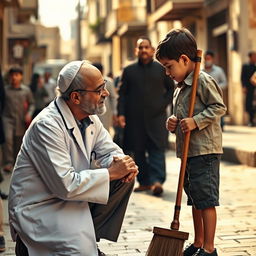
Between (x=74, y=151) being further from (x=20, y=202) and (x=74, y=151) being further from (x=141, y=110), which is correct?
(x=141, y=110)

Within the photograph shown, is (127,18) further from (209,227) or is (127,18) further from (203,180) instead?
(209,227)

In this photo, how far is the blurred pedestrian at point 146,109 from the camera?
8.36 meters

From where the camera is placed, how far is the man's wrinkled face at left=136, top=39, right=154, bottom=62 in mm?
8185

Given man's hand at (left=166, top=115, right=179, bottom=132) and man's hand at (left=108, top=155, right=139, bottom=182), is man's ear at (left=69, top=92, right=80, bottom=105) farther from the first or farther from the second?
man's hand at (left=166, top=115, right=179, bottom=132)

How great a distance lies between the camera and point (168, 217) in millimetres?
6730

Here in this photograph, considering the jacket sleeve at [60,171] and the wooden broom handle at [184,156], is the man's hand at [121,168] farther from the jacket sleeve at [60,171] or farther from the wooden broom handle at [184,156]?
the wooden broom handle at [184,156]

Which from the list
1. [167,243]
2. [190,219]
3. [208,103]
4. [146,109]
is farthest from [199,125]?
[146,109]

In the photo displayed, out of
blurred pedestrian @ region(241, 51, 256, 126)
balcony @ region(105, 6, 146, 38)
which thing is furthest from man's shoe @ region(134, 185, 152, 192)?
balcony @ region(105, 6, 146, 38)

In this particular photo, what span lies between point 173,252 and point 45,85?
43.2ft

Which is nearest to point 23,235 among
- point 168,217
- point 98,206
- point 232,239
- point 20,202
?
point 20,202

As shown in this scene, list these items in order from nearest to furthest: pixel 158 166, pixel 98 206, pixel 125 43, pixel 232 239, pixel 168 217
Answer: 1. pixel 98 206
2. pixel 232 239
3. pixel 168 217
4. pixel 158 166
5. pixel 125 43

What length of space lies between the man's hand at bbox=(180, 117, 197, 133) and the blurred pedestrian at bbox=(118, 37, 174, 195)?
12.3 feet

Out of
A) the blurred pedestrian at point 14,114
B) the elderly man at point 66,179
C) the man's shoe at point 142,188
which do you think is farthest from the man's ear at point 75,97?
the blurred pedestrian at point 14,114

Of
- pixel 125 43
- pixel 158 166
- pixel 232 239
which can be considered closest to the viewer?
pixel 232 239
